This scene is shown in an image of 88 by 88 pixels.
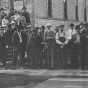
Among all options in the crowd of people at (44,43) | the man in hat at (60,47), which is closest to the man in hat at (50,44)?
the crowd of people at (44,43)

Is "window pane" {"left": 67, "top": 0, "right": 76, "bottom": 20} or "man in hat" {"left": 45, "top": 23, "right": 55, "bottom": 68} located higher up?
"window pane" {"left": 67, "top": 0, "right": 76, "bottom": 20}

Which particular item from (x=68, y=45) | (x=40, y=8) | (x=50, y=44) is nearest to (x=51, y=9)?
(x=40, y=8)

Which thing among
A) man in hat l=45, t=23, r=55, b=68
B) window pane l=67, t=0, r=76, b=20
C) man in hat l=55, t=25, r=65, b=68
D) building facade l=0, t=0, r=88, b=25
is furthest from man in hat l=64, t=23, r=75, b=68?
window pane l=67, t=0, r=76, b=20

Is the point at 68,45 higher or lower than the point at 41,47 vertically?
higher

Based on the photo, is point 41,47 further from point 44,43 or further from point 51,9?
point 51,9

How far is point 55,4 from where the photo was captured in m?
25.6

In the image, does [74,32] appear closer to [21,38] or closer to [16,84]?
[21,38]

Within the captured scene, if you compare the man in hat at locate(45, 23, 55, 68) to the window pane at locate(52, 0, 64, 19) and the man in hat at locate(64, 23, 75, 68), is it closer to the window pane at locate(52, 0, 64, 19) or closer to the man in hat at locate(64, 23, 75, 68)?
the man in hat at locate(64, 23, 75, 68)

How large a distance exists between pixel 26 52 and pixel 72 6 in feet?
40.9

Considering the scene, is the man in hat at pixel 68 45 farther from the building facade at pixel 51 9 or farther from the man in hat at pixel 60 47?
the building facade at pixel 51 9

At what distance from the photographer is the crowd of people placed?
49.1ft

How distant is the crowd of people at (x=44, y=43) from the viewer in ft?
49.1

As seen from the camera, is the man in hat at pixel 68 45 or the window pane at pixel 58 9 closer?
the man in hat at pixel 68 45

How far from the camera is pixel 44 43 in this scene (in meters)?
15.8
